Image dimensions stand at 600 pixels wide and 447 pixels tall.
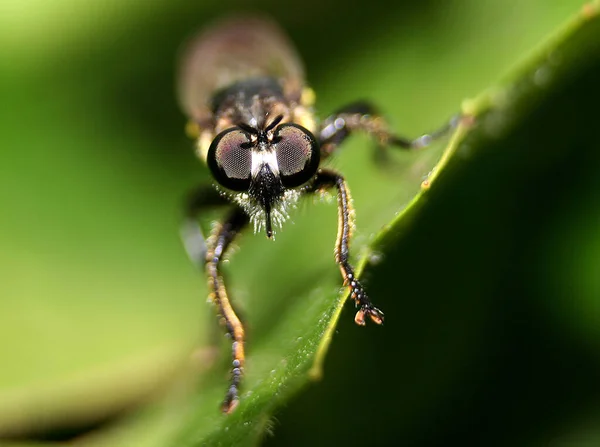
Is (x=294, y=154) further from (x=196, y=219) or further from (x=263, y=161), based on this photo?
(x=196, y=219)

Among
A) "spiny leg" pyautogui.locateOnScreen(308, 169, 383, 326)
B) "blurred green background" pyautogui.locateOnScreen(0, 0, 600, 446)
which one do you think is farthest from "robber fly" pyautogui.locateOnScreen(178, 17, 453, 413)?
"blurred green background" pyautogui.locateOnScreen(0, 0, 600, 446)

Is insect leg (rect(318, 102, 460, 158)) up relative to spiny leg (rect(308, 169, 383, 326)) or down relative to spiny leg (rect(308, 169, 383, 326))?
up

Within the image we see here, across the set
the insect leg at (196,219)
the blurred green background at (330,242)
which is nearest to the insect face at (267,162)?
the blurred green background at (330,242)

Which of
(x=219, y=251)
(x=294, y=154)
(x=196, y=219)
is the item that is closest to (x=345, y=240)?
(x=294, y=154)

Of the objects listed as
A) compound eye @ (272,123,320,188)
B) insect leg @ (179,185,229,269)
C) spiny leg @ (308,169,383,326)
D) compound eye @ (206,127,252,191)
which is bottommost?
spiny leg @ (308,169,383,326)

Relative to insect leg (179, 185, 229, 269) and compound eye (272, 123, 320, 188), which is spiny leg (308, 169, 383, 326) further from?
insect leg (179, 185, 229, 269)
